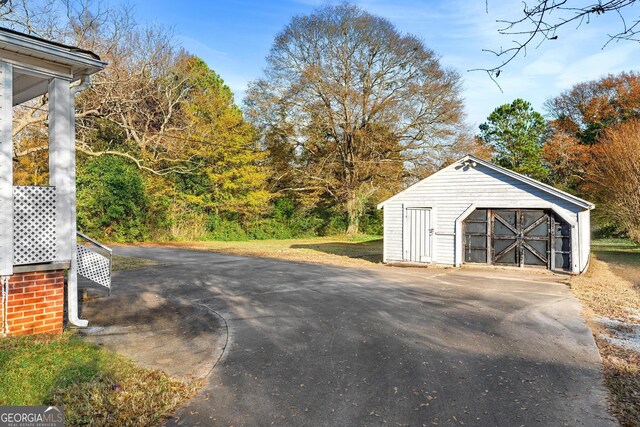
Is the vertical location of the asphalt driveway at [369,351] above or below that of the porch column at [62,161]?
below

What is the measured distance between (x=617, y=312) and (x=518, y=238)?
623 centimetres

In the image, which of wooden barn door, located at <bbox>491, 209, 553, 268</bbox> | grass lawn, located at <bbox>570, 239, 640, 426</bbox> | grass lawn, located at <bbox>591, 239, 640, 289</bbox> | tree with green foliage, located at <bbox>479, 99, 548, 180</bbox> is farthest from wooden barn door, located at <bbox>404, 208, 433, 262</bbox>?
tree with green foliage, located at <bbox>479, 99, 548, 180</bbox>

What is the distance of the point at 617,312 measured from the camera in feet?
26.2

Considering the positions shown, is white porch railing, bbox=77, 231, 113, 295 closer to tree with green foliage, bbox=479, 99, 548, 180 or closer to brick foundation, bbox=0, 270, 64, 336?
brick foundation, bbox=0, 270, 64, 336

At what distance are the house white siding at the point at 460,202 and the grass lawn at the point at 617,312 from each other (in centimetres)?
128

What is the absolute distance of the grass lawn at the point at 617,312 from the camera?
13.1ft

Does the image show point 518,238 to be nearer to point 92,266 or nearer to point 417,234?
point 417,234

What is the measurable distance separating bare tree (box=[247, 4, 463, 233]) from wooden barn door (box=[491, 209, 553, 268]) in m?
12.8

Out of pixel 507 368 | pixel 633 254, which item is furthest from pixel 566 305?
pixel 633 254

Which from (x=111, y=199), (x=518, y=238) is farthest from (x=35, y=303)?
(x=111, y=199)

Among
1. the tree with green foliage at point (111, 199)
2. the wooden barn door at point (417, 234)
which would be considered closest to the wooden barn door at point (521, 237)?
the wooden barn door at point (417, 234)

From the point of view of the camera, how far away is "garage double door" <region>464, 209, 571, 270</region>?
13.4 m

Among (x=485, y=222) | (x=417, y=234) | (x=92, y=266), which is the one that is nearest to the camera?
(x=92, y=266)

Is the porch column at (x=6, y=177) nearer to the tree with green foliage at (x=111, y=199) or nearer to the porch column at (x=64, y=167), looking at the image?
the porch column at (x=64, y=167)
